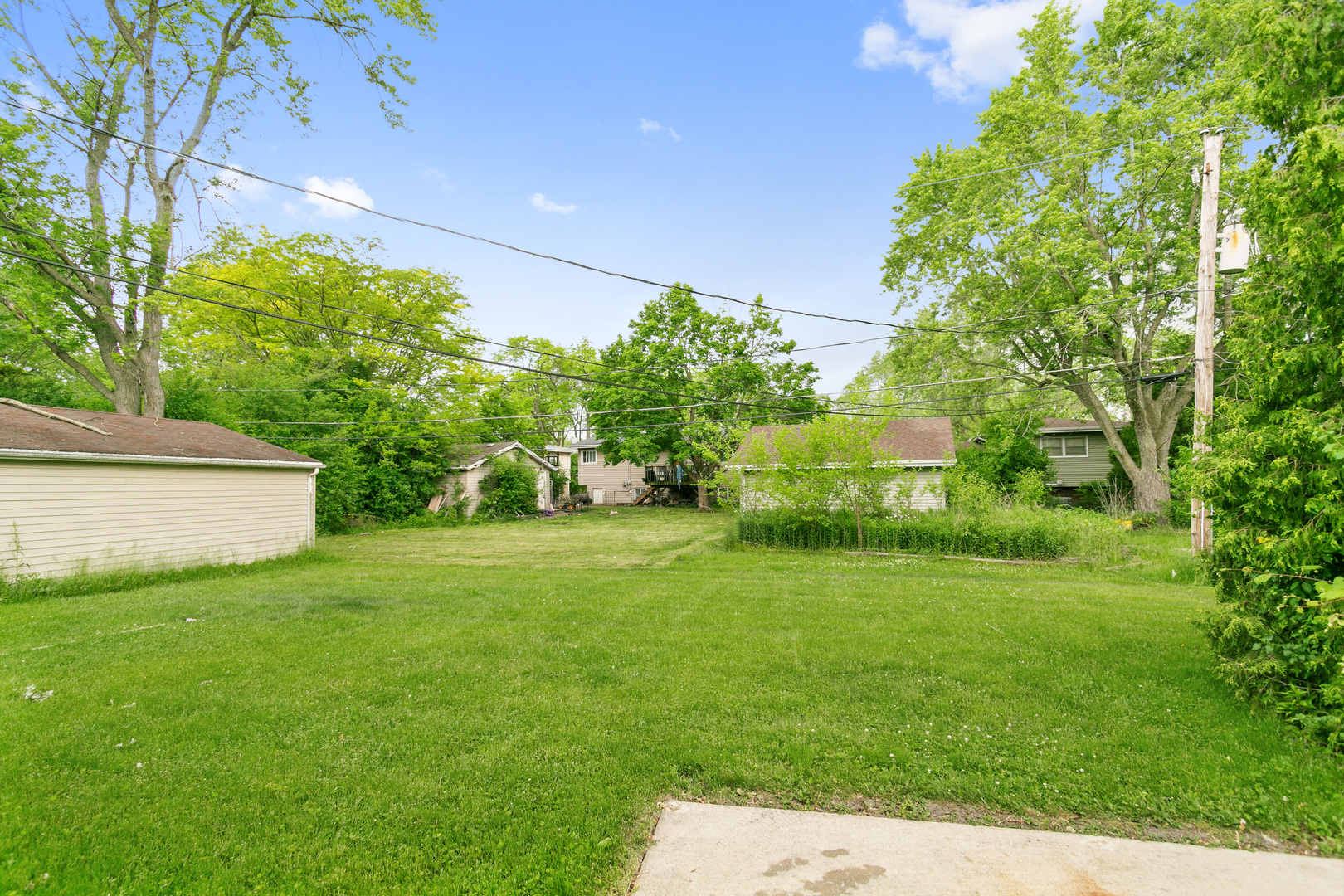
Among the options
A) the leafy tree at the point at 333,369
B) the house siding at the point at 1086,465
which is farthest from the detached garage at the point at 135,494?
the house siding at the point at 1086,465

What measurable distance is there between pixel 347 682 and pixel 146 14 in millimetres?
17993

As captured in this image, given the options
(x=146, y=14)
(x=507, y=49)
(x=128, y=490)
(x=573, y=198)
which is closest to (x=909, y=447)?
(x=573, y=198)

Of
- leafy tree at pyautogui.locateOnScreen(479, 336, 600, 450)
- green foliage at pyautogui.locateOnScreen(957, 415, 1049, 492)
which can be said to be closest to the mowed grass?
green foliage at pyautogui.locateOnScreen(957, 415, 1049, 492)

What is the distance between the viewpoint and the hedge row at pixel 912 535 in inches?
464

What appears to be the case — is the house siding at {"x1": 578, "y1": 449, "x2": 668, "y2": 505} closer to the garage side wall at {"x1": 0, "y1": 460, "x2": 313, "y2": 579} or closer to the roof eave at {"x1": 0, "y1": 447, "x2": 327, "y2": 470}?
the garage side wall at {"x1": 0, "y1": 460, "x2": 313, "y2": 579}

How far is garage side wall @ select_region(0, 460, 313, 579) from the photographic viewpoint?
27.9 ft

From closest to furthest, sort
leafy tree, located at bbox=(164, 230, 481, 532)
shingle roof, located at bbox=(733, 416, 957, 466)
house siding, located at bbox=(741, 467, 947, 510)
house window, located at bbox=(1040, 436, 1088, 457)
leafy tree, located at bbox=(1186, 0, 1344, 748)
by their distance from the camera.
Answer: leafy tree, located at bbox=(1186, 0, 1344, 748) < house siding, located at bbox=(741, 467, 947, 510) < shingle roof, located at bbox=(733, 416, 957, 466) < leafy tree, located at bbox=(164, 230, 481, 532) < house window, located at bbox=(1040, 436, 1088, 457)

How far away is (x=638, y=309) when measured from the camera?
2928 cm

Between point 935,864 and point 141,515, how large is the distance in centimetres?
1292

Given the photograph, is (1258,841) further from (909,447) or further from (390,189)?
(909,447)

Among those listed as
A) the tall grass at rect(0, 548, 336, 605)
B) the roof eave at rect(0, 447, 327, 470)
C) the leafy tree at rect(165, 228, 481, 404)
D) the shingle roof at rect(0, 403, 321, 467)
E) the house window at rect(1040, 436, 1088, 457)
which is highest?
the leafy tree at rect(165, 228, 481, 404)

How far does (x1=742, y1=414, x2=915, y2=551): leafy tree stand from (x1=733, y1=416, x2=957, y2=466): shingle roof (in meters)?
2.85

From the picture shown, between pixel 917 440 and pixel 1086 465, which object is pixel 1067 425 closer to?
pixel 1086 465

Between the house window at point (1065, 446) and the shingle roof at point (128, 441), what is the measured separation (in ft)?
95.4
